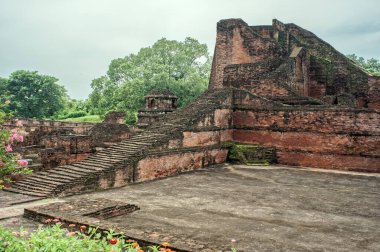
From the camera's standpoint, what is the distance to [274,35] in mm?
19938

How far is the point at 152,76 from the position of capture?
2978cm

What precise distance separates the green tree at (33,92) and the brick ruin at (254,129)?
3149 cm

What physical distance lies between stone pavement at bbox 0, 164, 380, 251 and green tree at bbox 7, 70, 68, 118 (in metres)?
36.6

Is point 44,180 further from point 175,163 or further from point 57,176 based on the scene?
point 175,163

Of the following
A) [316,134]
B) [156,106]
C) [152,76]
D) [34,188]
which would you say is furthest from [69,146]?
[152,76]

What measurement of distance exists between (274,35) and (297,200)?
13271 millimetres

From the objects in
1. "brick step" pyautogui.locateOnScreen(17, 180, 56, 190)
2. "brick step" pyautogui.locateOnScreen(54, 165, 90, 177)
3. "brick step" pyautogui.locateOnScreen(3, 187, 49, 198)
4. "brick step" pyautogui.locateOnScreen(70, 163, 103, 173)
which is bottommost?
"brick step" pyautogui.locateOnScreen(3, 187, 49, 198)

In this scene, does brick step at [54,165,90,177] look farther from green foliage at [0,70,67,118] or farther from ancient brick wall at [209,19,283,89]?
green foliage at [0,70,67,118]

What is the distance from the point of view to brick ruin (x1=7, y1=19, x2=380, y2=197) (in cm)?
1013

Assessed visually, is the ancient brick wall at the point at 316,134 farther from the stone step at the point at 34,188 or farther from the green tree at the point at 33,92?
the green tree at the point at 33,92

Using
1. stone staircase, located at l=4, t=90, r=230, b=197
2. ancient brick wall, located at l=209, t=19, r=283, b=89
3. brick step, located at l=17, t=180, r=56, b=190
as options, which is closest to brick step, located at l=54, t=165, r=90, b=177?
stone staircase, located at l=4, t=90, r=230, b=197

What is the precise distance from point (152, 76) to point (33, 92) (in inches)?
815

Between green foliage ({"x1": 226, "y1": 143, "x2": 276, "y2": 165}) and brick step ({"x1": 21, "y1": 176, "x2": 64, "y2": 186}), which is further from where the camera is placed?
green foliage ({"x1": 226, "y1": 143, "x2": 276, "y2": 165})

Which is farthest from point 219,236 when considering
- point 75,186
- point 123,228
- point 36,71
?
point 36,71
